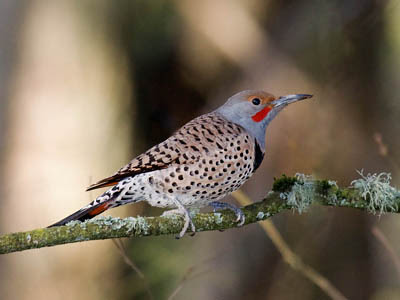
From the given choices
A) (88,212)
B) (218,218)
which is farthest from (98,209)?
(218,218)

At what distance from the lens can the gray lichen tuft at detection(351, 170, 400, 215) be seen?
2.73 m

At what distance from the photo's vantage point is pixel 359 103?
6090 millimetres

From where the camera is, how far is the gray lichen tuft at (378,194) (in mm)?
2729

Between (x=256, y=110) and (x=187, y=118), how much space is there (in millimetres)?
2232

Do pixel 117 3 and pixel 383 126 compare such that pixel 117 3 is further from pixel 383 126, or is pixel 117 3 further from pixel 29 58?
pixel 383 126

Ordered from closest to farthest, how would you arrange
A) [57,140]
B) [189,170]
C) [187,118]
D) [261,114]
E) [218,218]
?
[218,218] → [189,170] → [261,114] → [57,140] → [187,118]

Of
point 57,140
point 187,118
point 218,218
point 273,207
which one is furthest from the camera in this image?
point 187,118

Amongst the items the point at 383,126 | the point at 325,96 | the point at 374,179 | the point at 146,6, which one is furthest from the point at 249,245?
the point at 374,179

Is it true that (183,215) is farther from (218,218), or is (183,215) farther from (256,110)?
(256,110)

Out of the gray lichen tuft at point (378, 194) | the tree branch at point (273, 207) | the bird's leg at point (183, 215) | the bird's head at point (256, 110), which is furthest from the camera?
the bird's head at point (256, 110)


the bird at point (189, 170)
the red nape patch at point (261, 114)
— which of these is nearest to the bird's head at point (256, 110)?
the red nape patch at point (261, 114)

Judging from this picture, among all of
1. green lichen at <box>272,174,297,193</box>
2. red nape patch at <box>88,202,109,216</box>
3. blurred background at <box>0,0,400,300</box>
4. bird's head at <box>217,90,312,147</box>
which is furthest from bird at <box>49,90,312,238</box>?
blurred background at <box>0,0,400,300</box>

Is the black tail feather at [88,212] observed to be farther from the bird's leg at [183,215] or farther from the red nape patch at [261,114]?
the red nape patch at [261,114]

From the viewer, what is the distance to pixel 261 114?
3.40 metres
